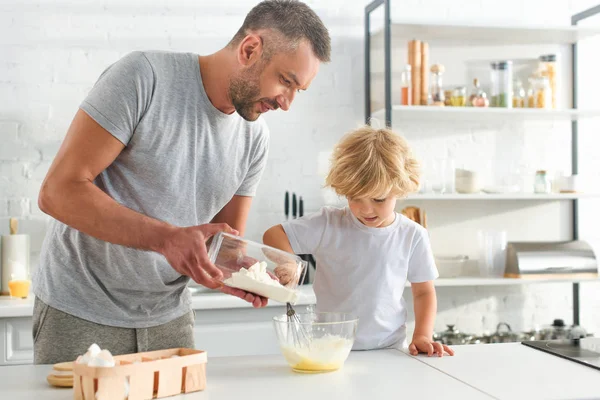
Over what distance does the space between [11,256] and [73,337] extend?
1475mm

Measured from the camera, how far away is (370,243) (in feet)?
6.77

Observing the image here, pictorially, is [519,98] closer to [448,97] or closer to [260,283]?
[448,97]

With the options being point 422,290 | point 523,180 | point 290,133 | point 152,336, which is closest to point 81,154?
point 152,336

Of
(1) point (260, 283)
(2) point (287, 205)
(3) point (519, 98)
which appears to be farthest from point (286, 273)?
(3) point (519, 98)

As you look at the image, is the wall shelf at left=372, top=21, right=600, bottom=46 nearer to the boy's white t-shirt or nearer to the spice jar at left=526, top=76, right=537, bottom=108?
the spice jar at left=526, top=76, right=537, bottom=108

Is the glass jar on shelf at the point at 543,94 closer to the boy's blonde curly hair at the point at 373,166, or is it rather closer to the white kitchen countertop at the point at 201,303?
the white kitchen countertop at the point at 201,303

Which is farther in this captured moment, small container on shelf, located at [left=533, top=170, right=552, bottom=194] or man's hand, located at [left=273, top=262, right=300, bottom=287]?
small container on shelf, located at [left=533, top=170, right=552, bottom=194]

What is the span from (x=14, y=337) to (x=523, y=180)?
2.35 meters

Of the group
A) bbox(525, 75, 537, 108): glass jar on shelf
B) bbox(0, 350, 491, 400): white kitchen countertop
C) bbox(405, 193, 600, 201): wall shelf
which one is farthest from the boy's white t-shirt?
bbox(525, 75, 537, 108): glass jar on shelf

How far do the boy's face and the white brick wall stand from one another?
139 centimetres

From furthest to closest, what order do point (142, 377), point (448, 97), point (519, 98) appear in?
point (519, 98)
point (448, 97)
point (142, 377)

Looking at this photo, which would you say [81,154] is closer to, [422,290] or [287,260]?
[287,260]

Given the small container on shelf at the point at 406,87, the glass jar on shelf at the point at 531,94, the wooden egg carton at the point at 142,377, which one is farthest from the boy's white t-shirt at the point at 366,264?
the glass jar on shelf at the point at 531,94

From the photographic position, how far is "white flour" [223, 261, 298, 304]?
142 cm
